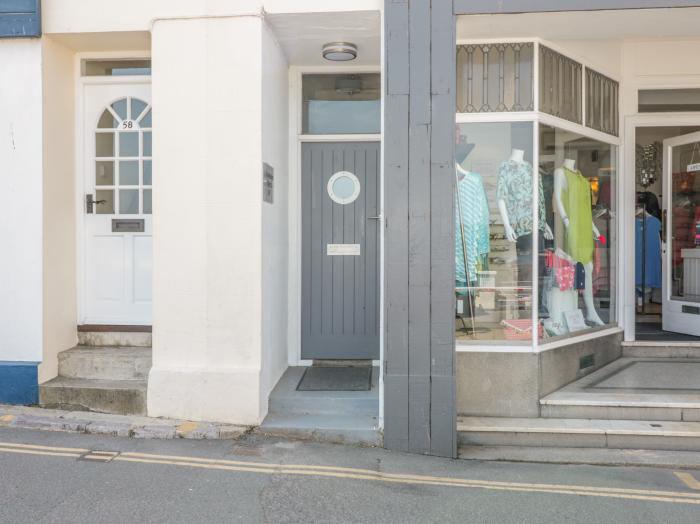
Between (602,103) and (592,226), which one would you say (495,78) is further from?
(592,226)

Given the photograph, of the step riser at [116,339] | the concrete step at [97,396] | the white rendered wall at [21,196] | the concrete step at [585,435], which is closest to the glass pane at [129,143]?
the white rendered wall at [21,196]

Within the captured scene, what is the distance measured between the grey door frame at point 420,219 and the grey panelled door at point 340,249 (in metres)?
1.73

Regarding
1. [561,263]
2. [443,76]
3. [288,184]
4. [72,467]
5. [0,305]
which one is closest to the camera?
[72,467]

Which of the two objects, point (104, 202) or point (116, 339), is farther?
point (104, 202)

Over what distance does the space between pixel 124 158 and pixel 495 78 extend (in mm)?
3623

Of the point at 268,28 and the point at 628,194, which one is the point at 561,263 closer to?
the point at 628,194

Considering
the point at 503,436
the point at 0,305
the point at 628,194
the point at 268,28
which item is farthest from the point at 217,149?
the point at 628,194

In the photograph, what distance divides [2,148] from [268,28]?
2.60 m

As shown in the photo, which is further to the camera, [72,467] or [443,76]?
[443,76]

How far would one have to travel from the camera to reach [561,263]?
20.5ft

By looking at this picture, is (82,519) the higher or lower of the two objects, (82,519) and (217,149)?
the lower

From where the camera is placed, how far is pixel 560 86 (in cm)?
593

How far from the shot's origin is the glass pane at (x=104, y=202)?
21.2ft

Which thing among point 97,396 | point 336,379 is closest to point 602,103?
point 336,379
